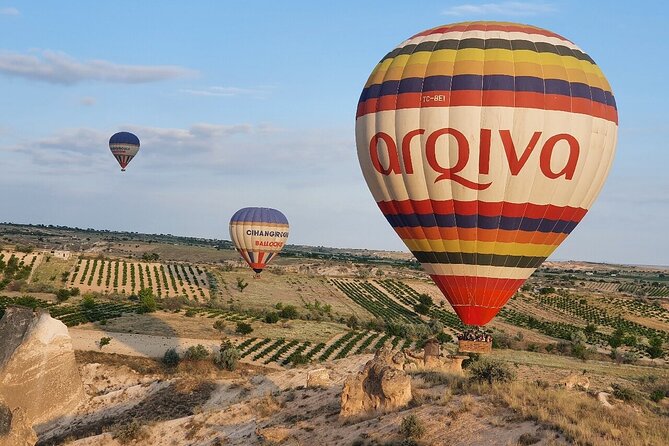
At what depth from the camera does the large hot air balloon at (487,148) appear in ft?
78.0

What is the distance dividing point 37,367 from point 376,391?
2058cm

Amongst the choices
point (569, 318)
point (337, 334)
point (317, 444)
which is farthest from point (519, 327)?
point (317, 444)

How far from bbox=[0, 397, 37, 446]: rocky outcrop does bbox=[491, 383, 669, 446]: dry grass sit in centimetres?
1786

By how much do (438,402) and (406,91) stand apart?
456 inches

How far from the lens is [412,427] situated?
59.6 ft

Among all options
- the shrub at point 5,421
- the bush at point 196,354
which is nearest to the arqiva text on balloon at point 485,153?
the shrub at point 5,421

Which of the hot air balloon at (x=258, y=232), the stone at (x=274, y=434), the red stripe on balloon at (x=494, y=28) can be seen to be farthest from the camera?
the hot air balloon at (x=258, y=232)

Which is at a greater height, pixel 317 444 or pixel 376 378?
pixel 376 378

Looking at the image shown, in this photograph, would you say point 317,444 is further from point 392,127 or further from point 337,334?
point 337,334

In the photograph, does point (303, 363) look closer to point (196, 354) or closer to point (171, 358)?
point (196, 354)

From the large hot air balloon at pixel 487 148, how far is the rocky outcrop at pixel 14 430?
16802mm

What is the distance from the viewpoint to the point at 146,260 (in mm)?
129250

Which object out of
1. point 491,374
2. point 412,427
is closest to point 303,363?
point 491,374

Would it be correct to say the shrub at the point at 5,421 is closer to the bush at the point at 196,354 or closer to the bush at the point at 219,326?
the bush at the point at 196,354
